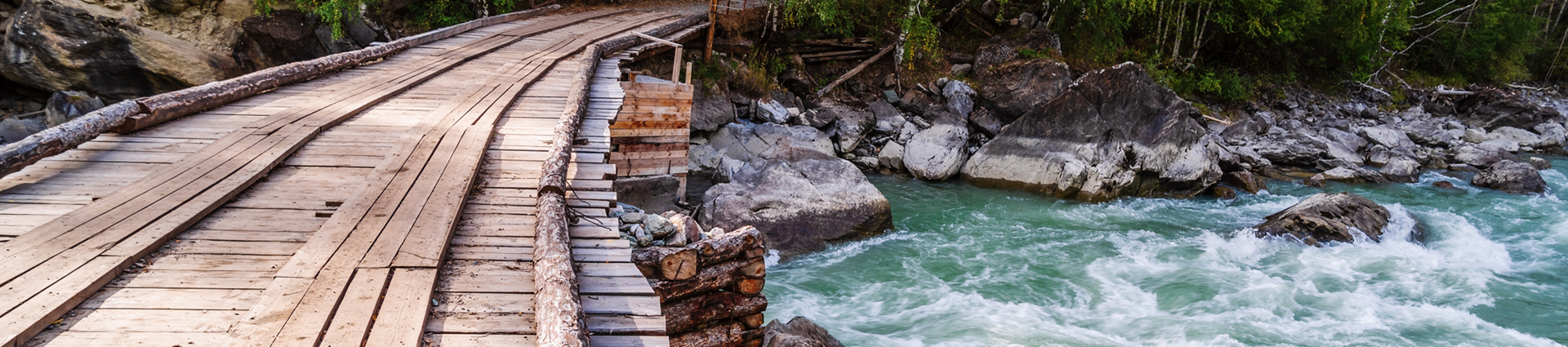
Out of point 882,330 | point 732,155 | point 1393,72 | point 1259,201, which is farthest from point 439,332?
point 1393,72

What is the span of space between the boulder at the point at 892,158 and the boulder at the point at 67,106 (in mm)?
11076

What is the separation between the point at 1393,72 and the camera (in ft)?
78.6

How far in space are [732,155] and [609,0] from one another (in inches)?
263

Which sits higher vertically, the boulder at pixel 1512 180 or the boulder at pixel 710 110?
the boulder at pixel 1512 180

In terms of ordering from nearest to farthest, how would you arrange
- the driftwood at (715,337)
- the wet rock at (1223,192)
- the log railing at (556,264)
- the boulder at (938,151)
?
Answer: the log railing at (556,264), the driftwood at (715,337), the wet rock at (1223,192), the boulder at (938,151)

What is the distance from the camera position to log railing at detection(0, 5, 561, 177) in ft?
12.9

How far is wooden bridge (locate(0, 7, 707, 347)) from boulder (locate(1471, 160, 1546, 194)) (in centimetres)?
1514

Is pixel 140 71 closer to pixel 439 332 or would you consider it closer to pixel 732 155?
pixel 732 155

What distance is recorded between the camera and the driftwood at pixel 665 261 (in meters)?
4.98

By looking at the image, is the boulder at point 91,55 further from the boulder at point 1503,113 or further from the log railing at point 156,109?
the boulder at point 1503,113

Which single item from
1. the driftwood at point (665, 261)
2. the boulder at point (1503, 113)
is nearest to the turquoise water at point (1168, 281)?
the driftwood at point (665, 261)

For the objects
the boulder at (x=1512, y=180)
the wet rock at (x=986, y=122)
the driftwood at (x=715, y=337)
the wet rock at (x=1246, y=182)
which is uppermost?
the boulder at (x=1512, y=180)

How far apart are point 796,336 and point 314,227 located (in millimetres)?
3174

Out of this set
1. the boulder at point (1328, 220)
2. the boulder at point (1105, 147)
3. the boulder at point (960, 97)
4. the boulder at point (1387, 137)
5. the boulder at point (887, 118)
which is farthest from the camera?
the boulder at point (1387, 137)
